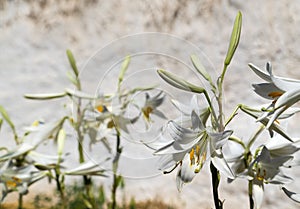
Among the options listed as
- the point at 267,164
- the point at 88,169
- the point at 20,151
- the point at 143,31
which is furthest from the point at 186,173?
the point at 143,31

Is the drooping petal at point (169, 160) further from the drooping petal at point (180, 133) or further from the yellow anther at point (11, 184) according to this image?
the yellow anther at point (11, 184)

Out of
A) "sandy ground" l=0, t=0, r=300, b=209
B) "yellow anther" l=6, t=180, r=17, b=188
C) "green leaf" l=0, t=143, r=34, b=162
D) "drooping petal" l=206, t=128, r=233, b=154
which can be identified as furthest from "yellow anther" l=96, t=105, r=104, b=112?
"sandy ground" l=0, t=0, r=300, b=209

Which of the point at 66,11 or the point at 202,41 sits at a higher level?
the point at 66,11

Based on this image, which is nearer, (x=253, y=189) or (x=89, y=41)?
(x=253, y=189)

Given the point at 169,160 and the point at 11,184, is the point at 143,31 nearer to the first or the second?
the point at 11,184

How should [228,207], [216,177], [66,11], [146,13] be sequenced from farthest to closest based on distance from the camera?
1. [66,11]
2. [146,13]
3. [228,207]
4. [216,177]

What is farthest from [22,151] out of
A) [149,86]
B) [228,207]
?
[228,207]

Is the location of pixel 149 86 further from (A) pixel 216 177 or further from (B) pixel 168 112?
(A) pixel 216 177

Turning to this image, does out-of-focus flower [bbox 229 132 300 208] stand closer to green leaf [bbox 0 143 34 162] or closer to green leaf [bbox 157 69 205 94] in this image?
green leaf [bbox 157 69 205 94]
